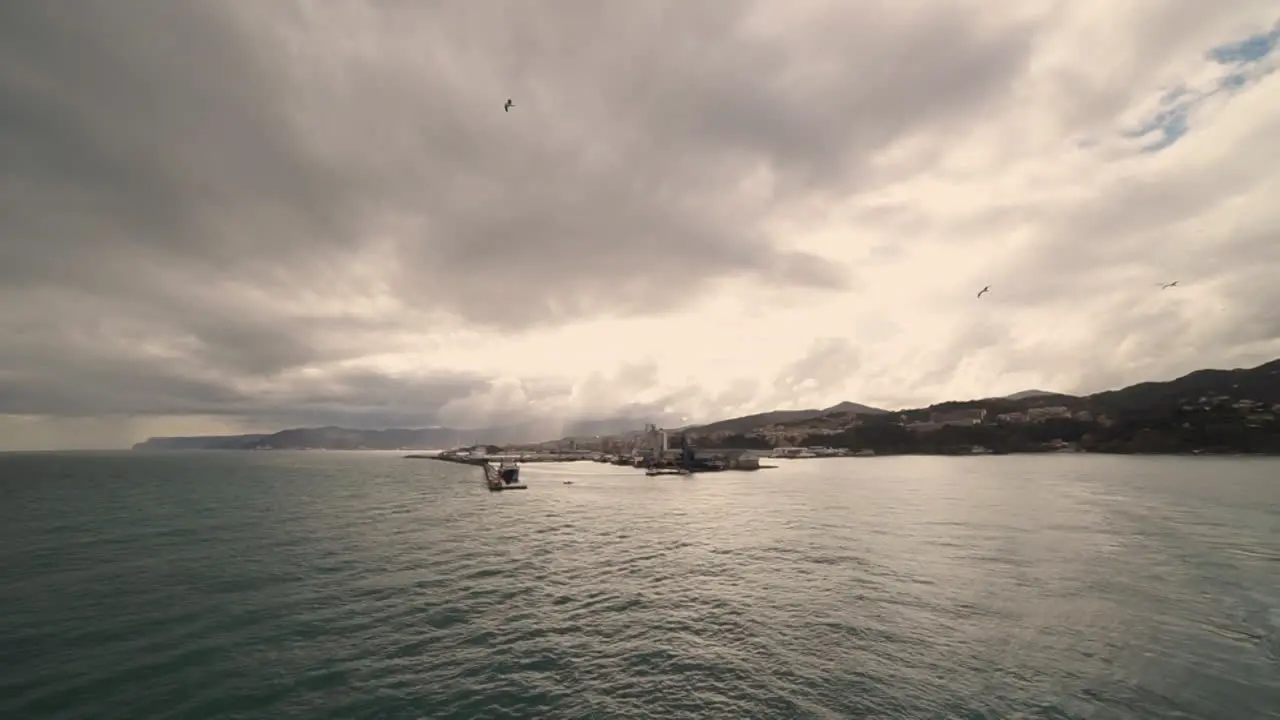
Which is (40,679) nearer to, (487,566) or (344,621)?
(344,621)

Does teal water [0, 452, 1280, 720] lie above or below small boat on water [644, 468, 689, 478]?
below

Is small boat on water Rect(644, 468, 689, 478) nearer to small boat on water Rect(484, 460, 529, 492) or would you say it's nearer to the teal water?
small boat on water Rect(484, 460, 529, 492)

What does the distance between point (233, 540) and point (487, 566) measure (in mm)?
27901

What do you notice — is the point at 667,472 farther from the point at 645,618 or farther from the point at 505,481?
the point at 645,618

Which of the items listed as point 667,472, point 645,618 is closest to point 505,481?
point 667,472

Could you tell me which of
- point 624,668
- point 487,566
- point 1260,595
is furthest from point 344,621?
point 1260,595

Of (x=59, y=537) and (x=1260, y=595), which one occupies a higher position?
(x=59, y=537)

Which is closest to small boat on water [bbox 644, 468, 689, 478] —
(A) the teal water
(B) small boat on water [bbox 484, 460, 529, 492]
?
(B) small boat on water [bbox 484, 460, 529, 492]

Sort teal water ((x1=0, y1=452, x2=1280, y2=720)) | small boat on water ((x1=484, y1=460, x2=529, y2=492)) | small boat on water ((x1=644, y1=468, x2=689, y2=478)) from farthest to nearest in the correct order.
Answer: small boat on water ((x1=644, y1=468, x2=689, y2=478))
small boat on water ((x1=484, y1=460, x2=529, y2=492))
teal water ((x1=0, y1=452, x2=1280, y2=720))

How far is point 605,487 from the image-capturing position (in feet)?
375

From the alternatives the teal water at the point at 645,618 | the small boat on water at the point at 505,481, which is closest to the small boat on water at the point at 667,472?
the small boat on water at the point at 505,481

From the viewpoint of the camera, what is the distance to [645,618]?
28.0 meters

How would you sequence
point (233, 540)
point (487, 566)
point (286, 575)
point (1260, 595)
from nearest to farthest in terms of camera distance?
1. point (1260, 595)
2. point (286, 575)
3. point (487, 566)
4. point (233, 540)

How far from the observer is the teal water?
19.2 metres
